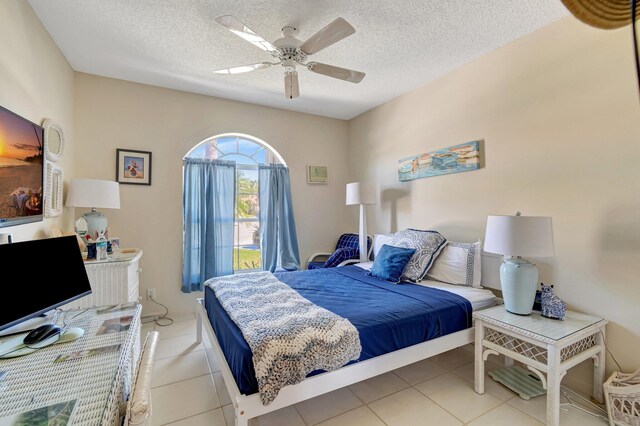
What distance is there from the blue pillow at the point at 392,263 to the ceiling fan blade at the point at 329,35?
1940 millimetres

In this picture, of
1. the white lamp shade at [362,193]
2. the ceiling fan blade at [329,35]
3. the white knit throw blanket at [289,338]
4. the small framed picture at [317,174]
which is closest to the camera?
the white knit throw blanket at [289,338]

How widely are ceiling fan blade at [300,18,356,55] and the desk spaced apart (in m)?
2.01

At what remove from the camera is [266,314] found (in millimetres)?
1830

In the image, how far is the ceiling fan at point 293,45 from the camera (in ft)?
5.81

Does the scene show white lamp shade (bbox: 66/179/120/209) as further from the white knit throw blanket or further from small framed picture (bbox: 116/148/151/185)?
the white knit throw blanket

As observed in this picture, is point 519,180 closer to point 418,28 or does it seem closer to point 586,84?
point 586,84

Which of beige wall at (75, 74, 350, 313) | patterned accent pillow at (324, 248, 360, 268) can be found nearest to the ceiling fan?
beige wall at (75, 74, 350, 313)

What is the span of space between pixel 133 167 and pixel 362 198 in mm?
2747

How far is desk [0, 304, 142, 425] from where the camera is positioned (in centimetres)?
81

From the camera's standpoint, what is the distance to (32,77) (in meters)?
2.04

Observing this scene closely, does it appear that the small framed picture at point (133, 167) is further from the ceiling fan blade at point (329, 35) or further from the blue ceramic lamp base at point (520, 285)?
the blue ceramic lamp base at point (520, 285)

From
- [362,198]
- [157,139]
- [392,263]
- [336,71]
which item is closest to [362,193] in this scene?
[362,198]

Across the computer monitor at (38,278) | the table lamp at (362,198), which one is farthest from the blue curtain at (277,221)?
the computer monitor at (38,278)

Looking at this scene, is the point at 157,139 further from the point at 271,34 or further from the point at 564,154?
the point at 564,154
